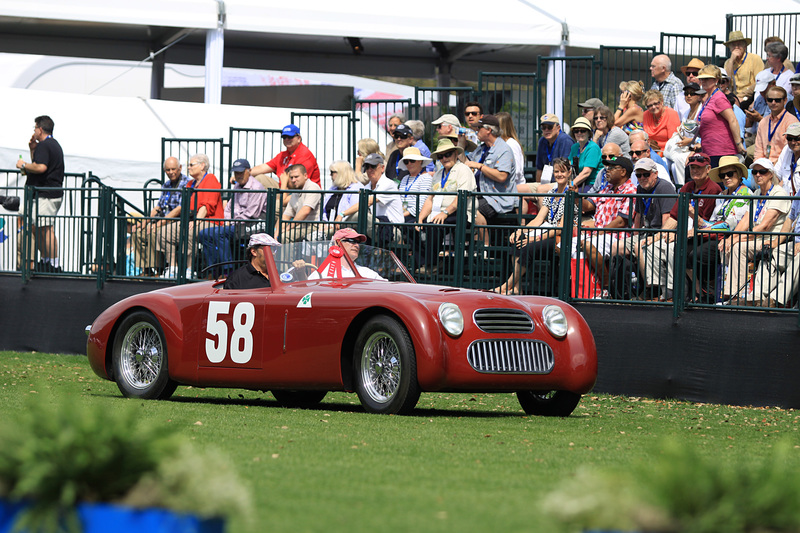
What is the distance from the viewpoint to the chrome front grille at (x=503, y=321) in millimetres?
10352

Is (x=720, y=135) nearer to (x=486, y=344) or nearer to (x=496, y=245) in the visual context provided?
(x=496, y=245)

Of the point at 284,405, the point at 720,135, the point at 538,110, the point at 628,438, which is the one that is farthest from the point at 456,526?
the point at 538,110

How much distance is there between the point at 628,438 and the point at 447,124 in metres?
8.66

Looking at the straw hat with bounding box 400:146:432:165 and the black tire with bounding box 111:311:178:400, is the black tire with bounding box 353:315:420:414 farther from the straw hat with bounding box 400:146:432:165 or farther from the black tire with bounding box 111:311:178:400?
the straw hat with bounding box 400:146:432:165

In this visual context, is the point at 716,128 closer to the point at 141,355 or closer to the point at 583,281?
the point at 583,281

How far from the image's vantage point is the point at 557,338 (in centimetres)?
1067

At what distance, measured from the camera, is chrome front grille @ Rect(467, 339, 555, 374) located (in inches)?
403

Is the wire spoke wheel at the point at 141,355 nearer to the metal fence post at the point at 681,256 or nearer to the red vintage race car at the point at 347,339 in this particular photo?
the red vintage race car at the point at 347,339

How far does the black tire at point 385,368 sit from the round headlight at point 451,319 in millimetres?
312

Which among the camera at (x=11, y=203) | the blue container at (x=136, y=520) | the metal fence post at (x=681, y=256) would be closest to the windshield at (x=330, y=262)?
the metal fence post at (x=681, y=256)

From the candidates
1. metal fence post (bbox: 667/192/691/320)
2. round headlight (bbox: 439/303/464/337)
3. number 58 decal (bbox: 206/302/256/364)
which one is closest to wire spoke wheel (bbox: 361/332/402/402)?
round headlight (bbox: 439/303/464/337)

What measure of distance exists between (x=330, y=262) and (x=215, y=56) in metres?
14.1

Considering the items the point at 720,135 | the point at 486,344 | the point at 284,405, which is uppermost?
the point at 720,135

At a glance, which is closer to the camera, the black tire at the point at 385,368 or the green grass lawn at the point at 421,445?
the green grass lawn at the point at 421,445
